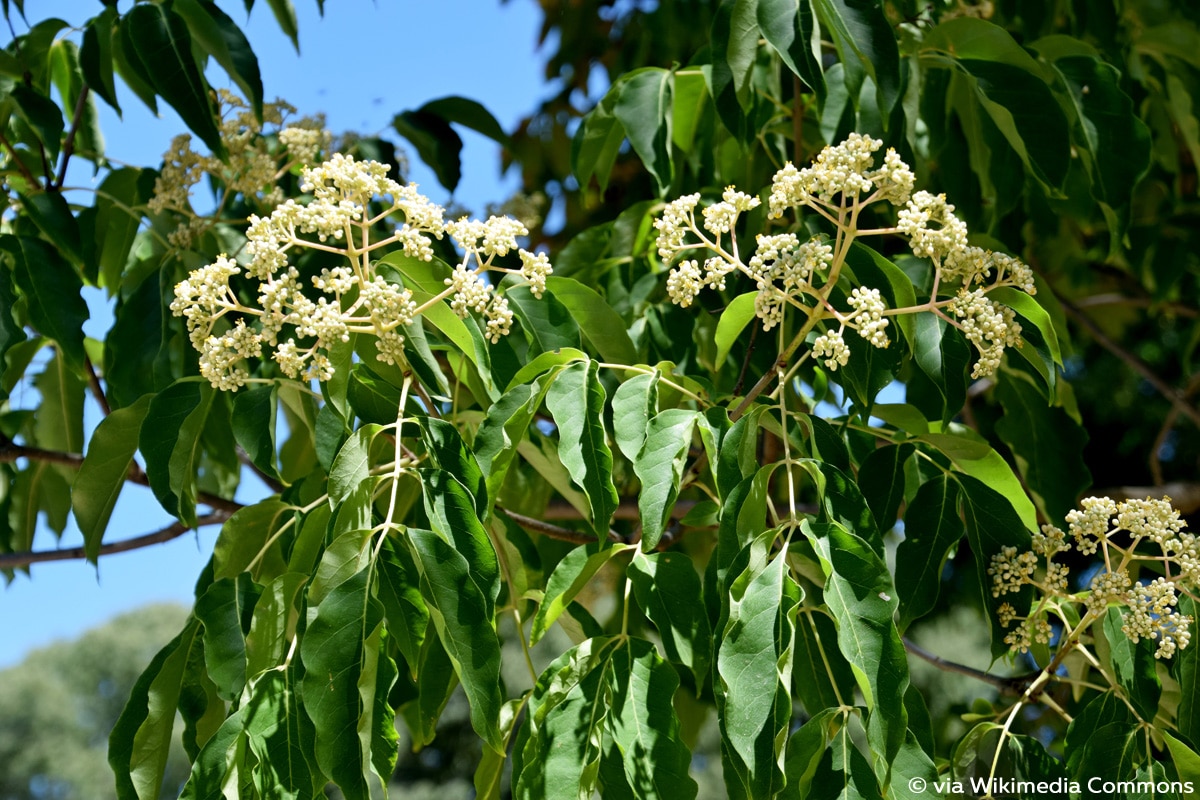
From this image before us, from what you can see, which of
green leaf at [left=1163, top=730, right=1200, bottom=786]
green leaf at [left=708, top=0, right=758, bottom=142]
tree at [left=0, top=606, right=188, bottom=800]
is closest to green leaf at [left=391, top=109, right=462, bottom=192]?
green leaf at [left=708, top=0, right=758, bottom=142]

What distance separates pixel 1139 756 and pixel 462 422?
1.06 m

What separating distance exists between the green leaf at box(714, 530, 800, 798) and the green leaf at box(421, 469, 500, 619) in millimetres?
263

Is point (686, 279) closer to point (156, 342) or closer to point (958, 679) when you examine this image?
point (156, 342)

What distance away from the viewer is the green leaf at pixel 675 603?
1.39 meters

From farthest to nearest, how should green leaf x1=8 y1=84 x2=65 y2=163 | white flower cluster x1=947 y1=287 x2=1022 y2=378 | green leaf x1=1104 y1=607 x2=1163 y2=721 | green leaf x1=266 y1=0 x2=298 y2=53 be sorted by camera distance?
green leaf x1=266 y1=0 x2=298 y2=53 < green leaf x1=8 y1=84 x2=65 y2=163 < green leaf x1=1104 y1=607 x2=1163 y2=721 < white flower cluster x1=947 y1=287 x2=1022 y2=378

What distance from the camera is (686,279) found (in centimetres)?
142

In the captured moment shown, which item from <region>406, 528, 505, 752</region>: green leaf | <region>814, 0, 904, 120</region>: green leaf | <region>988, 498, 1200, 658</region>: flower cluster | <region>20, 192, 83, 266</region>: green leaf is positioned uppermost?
<region>20, 192, 83, 266</region>: green leaf

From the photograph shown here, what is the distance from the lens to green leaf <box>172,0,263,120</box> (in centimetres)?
197

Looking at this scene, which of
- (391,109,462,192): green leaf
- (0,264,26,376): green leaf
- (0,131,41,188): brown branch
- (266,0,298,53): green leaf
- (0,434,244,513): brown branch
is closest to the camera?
(0,264,26,376): green leaf

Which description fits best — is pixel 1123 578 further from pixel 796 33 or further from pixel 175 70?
pixel 175 70

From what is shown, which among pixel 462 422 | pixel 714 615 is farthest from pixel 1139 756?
pixel 462 422

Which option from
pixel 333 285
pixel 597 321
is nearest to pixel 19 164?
pixel 333 285

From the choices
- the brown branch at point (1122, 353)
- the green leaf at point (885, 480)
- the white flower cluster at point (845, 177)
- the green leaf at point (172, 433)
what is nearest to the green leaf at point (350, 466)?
the green leaf at point (172, 433)

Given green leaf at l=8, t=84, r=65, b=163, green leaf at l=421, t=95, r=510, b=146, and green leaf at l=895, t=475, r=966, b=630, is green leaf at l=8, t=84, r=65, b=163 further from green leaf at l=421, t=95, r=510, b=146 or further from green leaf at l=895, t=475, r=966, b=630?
green leaf at l=895, t=475, r=966, b=630
